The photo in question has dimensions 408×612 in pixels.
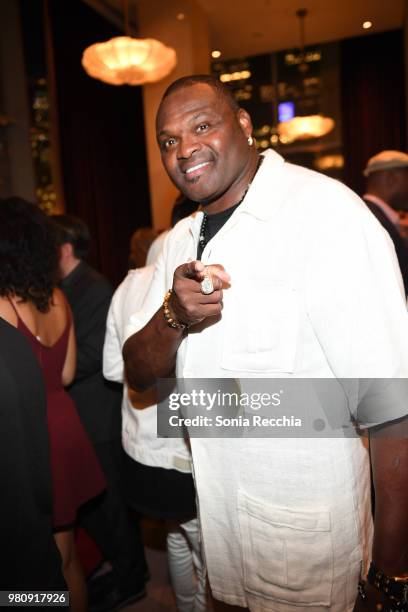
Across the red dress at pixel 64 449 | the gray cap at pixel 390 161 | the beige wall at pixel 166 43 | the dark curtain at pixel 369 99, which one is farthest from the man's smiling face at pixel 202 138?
the dark curtain at pixel 369 99

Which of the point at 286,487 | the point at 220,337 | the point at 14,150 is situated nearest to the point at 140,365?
the point at 220,337

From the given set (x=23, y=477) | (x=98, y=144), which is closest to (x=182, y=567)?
(x=23, y=477)

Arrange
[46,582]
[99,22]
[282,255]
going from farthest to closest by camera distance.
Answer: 1. [99,22]
2. [46,582]
3. [282,255]

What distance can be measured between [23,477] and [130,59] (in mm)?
4366

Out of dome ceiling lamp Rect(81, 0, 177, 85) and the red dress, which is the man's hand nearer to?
the red dress

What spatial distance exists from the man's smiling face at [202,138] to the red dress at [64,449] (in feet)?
3.02

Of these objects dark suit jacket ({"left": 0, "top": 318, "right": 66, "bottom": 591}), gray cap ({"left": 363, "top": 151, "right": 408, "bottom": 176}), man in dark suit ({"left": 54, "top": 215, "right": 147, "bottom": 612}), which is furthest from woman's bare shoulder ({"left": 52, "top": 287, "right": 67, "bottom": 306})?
gray cap ({"left": 363, "top": 151, "right": 408, "bottom": 176})

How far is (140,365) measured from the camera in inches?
49.1

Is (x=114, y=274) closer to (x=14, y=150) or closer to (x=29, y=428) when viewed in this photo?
(x=14, y=150)

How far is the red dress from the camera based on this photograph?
179 centimetres

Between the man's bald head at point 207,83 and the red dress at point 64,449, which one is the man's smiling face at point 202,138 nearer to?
the man's bald head at point 207,83

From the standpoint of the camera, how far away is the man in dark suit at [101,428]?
2209 millimetres

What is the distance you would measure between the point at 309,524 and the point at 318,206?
2.22ft

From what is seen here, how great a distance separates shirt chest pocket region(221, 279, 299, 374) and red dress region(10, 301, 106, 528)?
93cm
